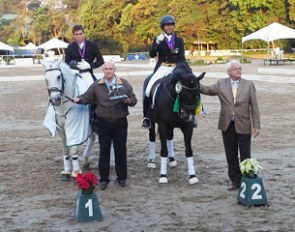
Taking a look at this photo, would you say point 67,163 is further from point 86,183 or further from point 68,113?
point 86,183

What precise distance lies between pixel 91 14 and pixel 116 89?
6630 cm

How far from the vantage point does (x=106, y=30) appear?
233ft

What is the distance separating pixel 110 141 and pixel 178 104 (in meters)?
1.11

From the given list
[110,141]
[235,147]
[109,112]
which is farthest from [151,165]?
[235,147]

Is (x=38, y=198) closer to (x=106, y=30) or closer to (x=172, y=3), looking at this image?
(x=172, y=3)

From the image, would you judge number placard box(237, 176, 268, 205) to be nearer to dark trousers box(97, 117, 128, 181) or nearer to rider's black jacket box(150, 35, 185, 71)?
dark trousers box(97, 117, 128, 181)

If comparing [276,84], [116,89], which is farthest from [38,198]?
[276,84]

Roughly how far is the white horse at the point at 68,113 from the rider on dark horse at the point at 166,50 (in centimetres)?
114

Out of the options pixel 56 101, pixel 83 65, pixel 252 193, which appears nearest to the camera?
pixel 252 193

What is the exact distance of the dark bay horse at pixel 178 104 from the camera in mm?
6914

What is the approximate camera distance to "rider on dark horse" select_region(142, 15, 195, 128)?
8.05 meters

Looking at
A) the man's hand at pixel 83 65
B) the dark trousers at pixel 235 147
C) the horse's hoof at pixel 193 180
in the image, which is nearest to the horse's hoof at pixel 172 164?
the horse's hoof at pixel 193 180

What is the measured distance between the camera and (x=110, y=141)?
7418mm

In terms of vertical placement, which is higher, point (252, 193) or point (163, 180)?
point (252, 193)
